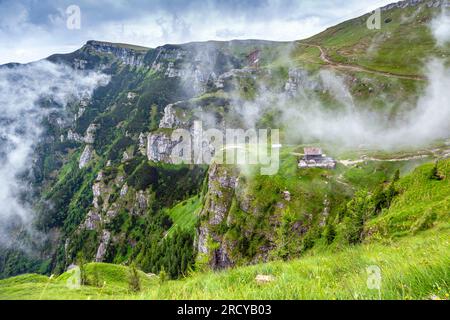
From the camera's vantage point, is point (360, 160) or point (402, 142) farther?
point (402, 142)

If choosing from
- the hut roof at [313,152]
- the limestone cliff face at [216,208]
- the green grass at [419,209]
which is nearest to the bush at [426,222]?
the green grass at [419,209]

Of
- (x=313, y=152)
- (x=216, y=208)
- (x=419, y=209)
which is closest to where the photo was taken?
(x=419, y=209)

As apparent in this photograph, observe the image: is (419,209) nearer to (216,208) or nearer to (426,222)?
(426,222)

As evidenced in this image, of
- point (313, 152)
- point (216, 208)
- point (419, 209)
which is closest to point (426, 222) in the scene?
point (419, 209)

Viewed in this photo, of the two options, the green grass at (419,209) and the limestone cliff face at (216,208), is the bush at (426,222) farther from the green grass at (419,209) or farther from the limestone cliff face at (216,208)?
the limestone cliff face at (216,208)

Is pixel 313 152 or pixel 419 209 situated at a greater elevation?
pixel 419 209

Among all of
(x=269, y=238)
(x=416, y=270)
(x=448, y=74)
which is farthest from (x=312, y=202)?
(x=448, y=74)

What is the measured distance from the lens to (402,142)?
132m

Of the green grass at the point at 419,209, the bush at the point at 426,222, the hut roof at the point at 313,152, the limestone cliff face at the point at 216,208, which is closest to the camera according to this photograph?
the bush at the point at 426,222

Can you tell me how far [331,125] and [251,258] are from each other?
11555cm

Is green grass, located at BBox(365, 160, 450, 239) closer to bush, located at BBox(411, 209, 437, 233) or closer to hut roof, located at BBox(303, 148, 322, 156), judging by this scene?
bush, located at BBox(411, 209, 437, 233)

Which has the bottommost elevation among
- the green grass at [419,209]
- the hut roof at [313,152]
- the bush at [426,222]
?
the hut roof at [313,152]
